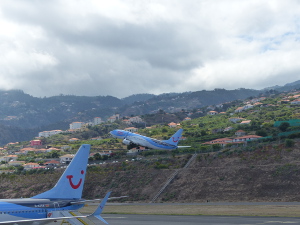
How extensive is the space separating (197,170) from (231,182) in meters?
9.58

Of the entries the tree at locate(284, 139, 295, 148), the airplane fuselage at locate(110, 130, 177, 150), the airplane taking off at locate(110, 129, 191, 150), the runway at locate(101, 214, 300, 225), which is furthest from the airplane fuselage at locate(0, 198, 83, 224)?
the airplane fuselage at locate(110, 130, 177, 150)

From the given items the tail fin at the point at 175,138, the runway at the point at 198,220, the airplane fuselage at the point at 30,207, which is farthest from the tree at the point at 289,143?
the airplane fuselage at the point at 30,207

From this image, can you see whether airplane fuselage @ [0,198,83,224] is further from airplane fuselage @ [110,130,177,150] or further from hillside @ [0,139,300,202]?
airplane fuselage @ [110,130,177,150]

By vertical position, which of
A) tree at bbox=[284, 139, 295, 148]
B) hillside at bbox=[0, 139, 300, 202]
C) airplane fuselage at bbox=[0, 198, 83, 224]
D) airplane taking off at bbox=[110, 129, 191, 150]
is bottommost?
hillside at bbox=[0, 139, 300, 202]

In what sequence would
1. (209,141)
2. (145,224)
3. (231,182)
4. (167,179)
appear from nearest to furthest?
(145,224) < (231,182) < (167,179) < (209,141)

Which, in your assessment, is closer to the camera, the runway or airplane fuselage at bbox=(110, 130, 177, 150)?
the runway

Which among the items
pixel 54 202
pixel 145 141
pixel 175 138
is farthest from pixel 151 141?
pixel 54 202

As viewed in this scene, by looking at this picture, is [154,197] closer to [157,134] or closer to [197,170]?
[197,170]

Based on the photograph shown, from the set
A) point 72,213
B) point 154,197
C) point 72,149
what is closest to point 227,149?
point 154,197

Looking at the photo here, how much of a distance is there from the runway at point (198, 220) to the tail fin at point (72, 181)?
1244cm

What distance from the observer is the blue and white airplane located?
28125 mm

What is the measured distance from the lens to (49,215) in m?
29.7

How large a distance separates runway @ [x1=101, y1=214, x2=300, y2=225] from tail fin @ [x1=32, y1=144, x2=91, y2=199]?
12437mm

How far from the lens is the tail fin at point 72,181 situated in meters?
30.6
